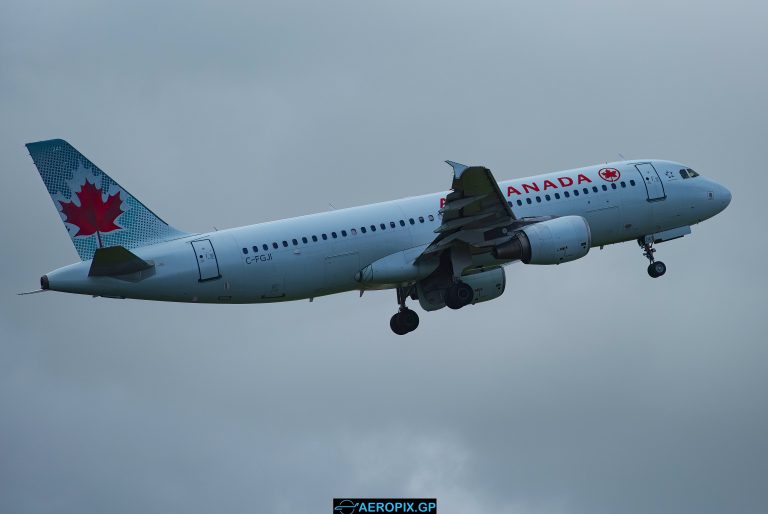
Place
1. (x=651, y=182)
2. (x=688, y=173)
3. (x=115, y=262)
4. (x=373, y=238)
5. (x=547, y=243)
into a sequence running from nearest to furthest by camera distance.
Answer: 1. (x=115, y=262)
2. (x=547, y=243)
3. (x=373, y=238)
4. (x=651, y=182)
5. (x=688, y=173)

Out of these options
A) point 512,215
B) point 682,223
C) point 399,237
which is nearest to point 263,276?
point 399,237

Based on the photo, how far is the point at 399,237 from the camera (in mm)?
61062

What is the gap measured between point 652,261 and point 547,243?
8759mm

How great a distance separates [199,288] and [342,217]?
650 centimetres

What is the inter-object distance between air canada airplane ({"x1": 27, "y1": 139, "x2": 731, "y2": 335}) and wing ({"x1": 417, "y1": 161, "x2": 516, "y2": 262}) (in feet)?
0.16

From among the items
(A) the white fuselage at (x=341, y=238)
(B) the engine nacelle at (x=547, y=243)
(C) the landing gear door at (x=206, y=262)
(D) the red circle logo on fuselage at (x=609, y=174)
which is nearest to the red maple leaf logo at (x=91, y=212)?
(A) the white fuselage at (x=341, y=238)

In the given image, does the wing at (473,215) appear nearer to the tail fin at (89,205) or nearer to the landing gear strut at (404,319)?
the landing gear strut at (404,319)

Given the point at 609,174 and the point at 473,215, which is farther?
the point at 609,174

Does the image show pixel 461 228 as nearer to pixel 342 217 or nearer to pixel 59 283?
pixel 342 217

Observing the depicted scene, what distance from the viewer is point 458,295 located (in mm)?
62438

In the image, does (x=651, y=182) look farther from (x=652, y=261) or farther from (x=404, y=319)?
(x=404, y=319)

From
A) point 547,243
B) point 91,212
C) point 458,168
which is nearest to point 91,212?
point 91,212

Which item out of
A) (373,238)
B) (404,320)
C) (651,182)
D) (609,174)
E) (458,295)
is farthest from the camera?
(404,320)

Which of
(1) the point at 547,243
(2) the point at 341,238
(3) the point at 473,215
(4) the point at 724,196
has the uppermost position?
(4) the point at 724,196
